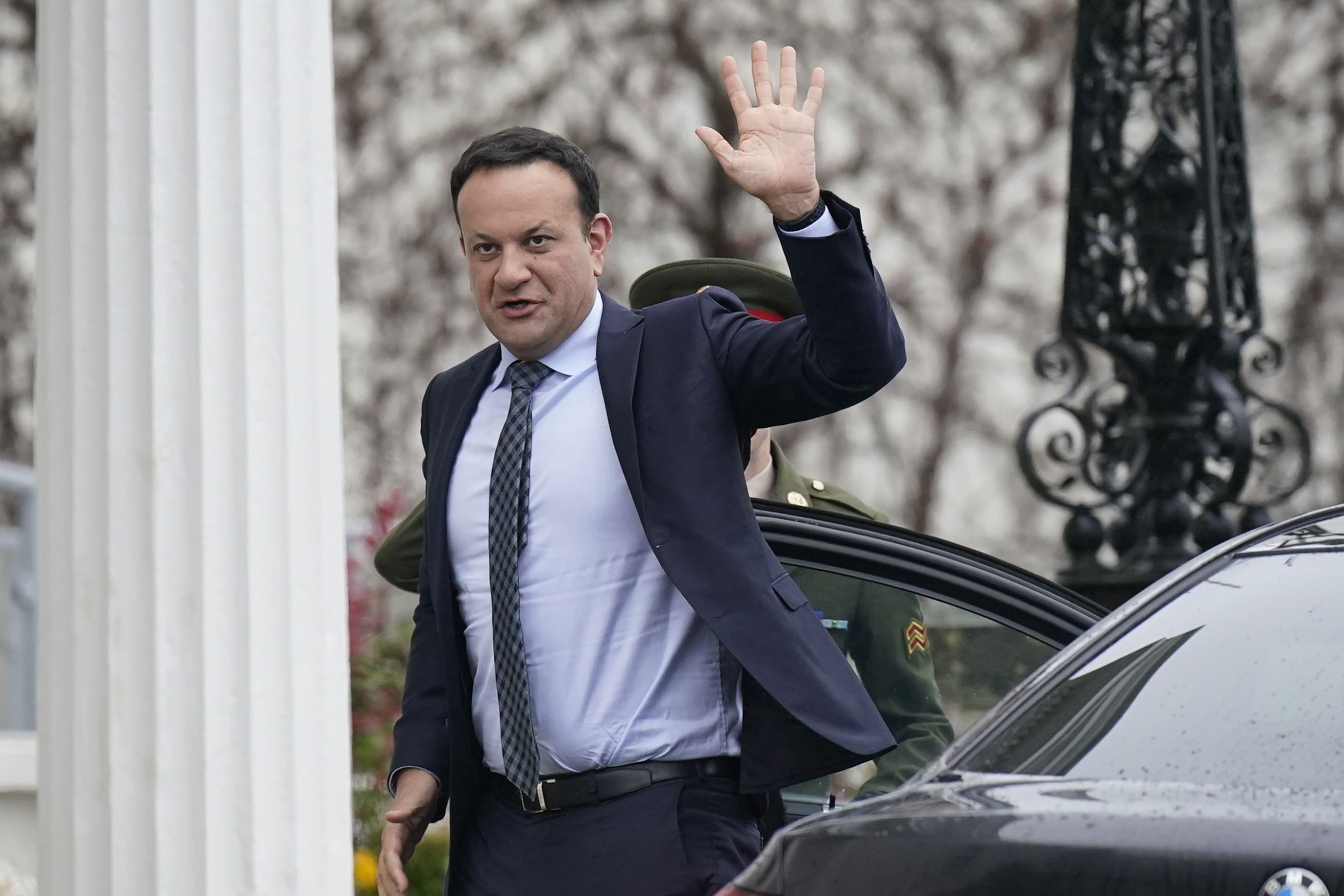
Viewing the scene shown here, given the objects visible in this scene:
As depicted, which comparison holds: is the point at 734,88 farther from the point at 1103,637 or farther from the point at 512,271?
the point at 1103,637

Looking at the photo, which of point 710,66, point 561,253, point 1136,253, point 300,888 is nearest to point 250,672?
point 300,888

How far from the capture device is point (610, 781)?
305 cm

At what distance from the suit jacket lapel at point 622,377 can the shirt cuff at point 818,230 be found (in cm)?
40

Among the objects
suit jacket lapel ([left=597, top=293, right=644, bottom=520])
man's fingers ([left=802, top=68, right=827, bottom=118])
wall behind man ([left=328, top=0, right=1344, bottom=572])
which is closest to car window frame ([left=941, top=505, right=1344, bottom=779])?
suit jacket lapel ([left=597, top=293, right=644, bottom=520])

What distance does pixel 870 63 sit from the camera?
609 inches

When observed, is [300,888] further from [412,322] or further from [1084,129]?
[412,322]

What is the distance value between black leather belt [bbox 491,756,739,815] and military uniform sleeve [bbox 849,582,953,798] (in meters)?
0.65

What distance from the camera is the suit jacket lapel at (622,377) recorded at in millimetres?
3068

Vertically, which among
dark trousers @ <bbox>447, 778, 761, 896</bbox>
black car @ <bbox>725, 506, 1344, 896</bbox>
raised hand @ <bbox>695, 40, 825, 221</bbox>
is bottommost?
dark trousers @ <bbox>447, 778, 761, 896</bbox>

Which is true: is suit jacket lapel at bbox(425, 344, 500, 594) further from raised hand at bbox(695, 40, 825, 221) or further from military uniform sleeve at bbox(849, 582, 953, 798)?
military uniform sleeve at bbox(849, 582, 953, 798)

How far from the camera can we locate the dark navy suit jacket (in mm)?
2924

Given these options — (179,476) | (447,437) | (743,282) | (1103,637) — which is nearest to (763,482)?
(743,282)

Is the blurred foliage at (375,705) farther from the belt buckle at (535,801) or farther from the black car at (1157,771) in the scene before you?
the black car at (1157,771)

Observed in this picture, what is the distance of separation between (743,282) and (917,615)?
1.54m
